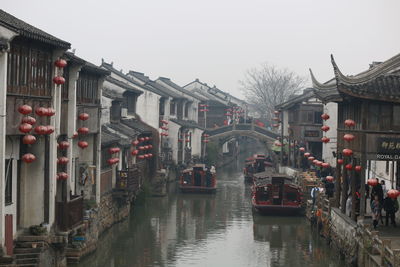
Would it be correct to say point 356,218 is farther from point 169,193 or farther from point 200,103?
point 200,103

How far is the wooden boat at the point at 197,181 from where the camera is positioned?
48.2 m

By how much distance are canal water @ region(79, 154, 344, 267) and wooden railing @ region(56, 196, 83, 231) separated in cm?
205

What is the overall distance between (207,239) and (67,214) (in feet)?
33.0

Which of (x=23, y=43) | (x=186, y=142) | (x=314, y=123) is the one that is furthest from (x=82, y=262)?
(x=186, y=142)

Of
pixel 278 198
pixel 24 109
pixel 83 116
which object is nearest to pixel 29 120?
pixel 24 109

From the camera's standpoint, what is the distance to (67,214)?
2280 cm

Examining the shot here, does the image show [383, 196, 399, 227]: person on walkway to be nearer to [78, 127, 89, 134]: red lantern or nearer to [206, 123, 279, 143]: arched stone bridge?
[78, 127, 89, 134]: red lantern

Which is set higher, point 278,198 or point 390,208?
point 390,208

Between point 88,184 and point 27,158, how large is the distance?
10236 millimetres

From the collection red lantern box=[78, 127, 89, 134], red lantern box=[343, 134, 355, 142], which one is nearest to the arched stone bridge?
red lantern box=[78, 127, 89, 134]

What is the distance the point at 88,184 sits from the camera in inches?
1151

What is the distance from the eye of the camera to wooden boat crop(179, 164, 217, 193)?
158 feet

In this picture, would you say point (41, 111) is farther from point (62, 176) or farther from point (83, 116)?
point (83, 116)

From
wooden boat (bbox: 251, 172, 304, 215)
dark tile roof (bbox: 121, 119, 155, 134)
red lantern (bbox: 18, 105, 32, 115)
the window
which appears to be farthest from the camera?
dark tile roof (bbox: 121, 119, 155, 134)
